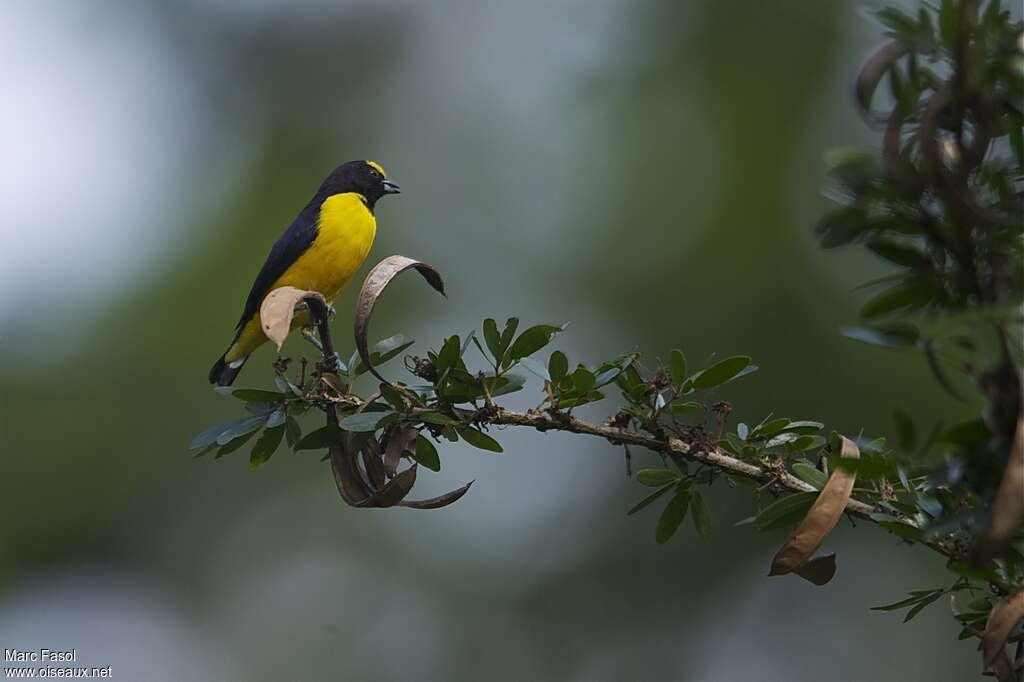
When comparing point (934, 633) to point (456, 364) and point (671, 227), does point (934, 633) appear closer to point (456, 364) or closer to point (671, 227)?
point (671, 227)

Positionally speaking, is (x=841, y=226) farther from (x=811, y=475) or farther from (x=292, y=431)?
(x=292, y=431)

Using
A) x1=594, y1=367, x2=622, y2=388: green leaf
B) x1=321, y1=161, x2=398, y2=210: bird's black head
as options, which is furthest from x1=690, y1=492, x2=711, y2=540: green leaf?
x1=321, y1=161, x2=398, y2=210: bird's black head

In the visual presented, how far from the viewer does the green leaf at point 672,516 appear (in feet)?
6.07

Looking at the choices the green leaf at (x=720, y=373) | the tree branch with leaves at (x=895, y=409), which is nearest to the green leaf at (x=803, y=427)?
the tree branch with leaves at (x=895, y=409)

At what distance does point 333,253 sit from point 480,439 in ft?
10.7

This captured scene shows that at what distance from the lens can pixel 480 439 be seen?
1.83 m

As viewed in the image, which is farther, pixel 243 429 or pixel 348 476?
pixel 243 429

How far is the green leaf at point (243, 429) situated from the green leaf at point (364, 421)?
23cm

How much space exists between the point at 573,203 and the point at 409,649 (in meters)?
5.11

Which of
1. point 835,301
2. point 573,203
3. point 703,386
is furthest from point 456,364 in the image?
point 573,203

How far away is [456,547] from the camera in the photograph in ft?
38.3

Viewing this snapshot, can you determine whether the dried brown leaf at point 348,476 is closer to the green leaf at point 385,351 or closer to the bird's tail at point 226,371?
the green leaf at point 385,351

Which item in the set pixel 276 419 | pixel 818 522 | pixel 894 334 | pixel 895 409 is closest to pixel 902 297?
pixel 894 334

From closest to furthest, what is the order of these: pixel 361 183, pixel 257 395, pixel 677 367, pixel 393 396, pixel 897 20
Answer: pixel 897 20 < pixel 393 396 < pixel 677 367 < pixel 257 395 < pixel 361 183
